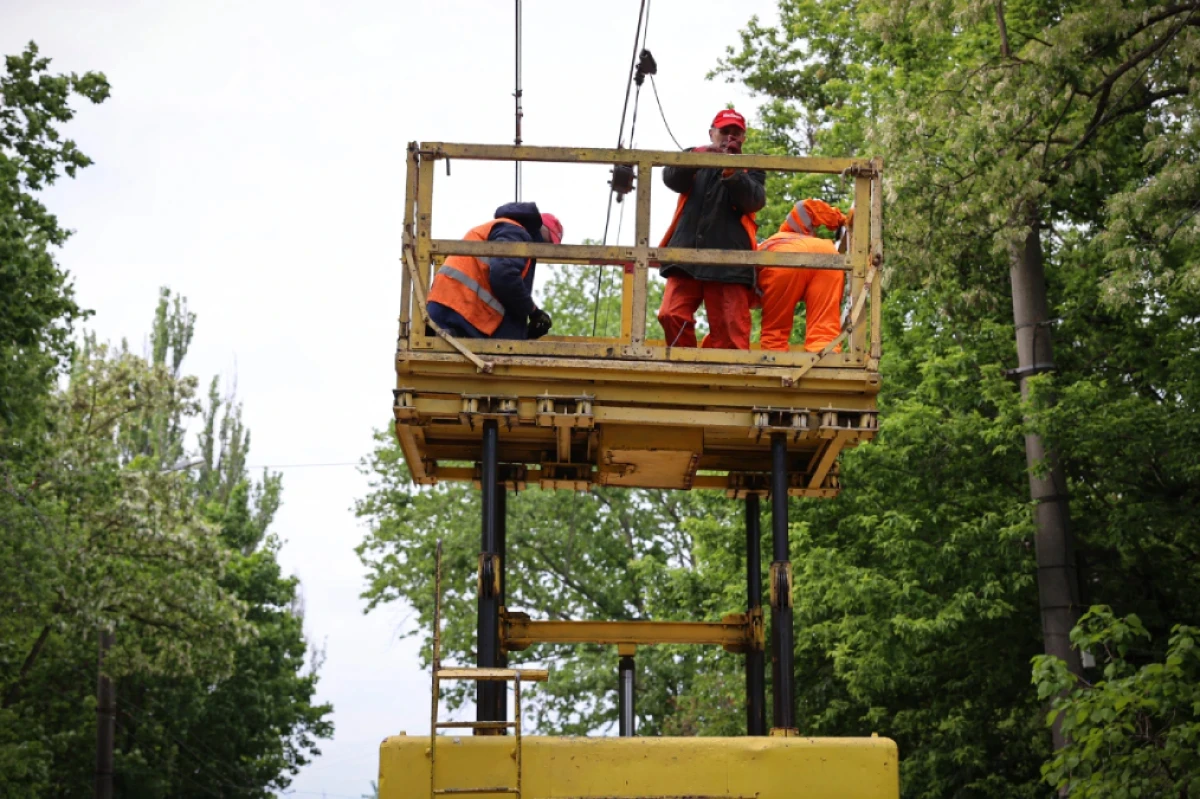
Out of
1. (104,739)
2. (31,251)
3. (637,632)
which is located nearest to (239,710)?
(104,739)

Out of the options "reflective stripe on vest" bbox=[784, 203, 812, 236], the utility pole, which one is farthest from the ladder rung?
the utility pole

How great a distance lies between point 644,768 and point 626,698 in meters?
3.27

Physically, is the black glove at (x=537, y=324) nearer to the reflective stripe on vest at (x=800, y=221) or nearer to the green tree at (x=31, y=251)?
the reflective stripe on vest at (x=800, y=221)

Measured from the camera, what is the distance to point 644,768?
767cm

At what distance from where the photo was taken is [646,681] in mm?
37812

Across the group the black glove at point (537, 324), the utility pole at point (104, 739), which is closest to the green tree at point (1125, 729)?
the black glove at point (537, 324)

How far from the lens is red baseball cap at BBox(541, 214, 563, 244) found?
401 inches

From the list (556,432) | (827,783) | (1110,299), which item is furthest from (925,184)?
(827,783)

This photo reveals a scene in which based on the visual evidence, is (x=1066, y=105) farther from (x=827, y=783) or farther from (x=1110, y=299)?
(x=827, y=783)

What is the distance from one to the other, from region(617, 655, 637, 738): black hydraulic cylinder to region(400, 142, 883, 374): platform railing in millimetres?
2575

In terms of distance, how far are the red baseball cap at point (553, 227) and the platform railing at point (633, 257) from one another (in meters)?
0.79

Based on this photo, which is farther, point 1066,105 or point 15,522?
point 15,522

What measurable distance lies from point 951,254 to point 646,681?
2141 centimetres

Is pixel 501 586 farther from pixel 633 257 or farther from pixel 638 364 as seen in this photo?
pixel 633 257
